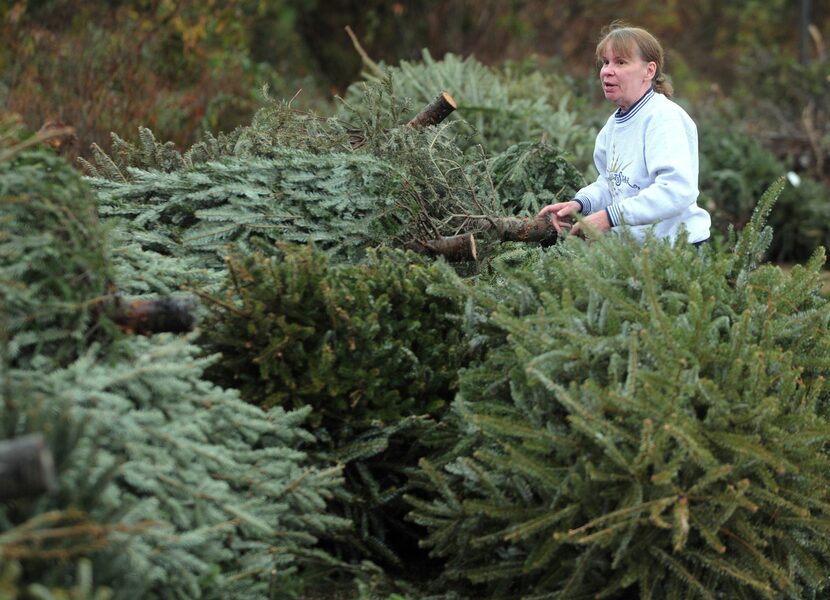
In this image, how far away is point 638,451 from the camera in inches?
128

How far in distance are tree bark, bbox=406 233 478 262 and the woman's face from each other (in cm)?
85

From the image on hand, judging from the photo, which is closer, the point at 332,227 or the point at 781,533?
the point at 781,533

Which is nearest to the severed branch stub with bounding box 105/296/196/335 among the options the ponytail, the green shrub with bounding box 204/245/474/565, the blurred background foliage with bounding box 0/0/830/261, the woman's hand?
the green shrub with bounding box 204/245/474/565

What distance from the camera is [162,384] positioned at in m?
3.08

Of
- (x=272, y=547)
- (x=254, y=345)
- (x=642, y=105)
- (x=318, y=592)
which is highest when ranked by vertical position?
(x=642, y=105)

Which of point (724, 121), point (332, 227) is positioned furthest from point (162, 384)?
point (724, 121)

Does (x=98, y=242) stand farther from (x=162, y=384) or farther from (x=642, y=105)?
(x=642, y=105)

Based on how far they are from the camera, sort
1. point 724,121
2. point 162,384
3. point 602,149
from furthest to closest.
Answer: point 724,121 < point 602,149 < point 162,384

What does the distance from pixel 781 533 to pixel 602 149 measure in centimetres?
207

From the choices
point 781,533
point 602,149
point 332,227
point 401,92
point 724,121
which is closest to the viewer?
point 781,533

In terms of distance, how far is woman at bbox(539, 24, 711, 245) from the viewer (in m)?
4.40

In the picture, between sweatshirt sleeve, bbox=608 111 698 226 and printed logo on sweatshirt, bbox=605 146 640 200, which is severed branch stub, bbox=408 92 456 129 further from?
sweatshirt sleeve, bbox=608 111 698 226

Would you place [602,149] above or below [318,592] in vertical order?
above

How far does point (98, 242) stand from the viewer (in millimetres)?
3186
